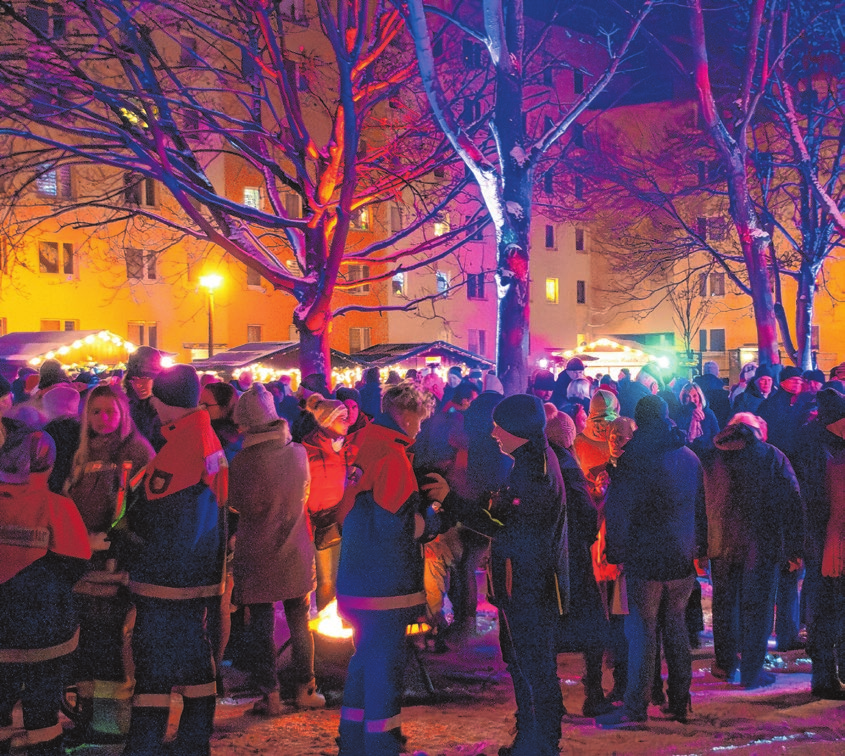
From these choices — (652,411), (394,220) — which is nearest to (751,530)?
(652,411)

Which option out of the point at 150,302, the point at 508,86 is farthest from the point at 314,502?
the point at 150,302

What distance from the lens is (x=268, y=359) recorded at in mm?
25234

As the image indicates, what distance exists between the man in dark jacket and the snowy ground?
0.29m

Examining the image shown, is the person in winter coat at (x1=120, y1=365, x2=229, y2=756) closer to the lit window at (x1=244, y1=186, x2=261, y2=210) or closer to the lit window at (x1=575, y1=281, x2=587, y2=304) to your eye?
the lit window at (x1=244, y1=186, x2=261, y2=210)

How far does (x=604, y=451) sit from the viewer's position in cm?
748

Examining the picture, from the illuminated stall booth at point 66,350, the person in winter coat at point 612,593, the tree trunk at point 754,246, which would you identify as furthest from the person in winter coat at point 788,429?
the illuminated stall booth at point 66,350

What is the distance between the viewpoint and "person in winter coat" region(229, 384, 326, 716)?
5.59 meters

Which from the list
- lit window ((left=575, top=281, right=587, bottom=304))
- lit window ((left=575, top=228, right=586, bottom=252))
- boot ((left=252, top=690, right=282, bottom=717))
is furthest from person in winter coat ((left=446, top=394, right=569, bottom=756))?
lit window ((left=575, top=228, right=586, bottom=252))

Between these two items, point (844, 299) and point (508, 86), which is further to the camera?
point (844, 299)

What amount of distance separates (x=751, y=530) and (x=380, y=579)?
3.05 meters

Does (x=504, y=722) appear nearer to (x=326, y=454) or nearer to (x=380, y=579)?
(x=380, y=579)

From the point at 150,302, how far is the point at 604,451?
30.4 metres

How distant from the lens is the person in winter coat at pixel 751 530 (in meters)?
6.30

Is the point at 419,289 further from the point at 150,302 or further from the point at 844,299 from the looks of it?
the point at 844,299
